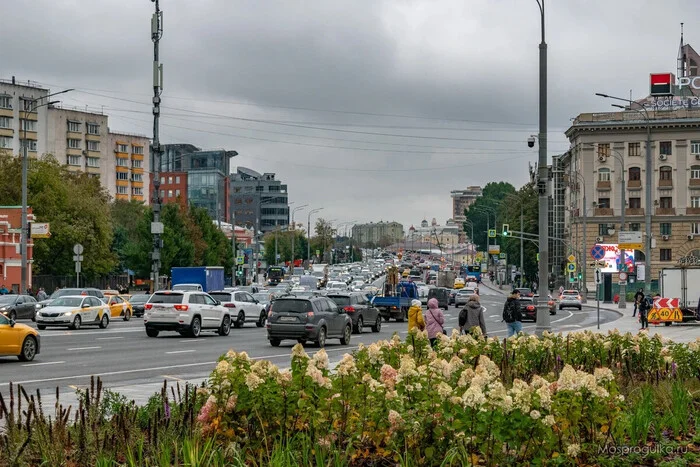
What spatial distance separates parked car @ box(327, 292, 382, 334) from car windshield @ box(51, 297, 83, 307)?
1077cm

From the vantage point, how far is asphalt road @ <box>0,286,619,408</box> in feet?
68.8

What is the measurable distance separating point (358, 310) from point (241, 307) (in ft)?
26.8

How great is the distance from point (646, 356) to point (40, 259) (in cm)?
8345

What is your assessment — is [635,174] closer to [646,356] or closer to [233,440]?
[646,356]

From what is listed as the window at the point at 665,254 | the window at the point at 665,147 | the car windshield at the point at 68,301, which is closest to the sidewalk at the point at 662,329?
the car windshield at the point at 68,301

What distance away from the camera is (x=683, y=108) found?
109188 millimetres

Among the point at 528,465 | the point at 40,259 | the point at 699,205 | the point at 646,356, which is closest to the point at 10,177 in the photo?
the point at 40,259

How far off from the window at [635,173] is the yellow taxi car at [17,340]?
93.9m

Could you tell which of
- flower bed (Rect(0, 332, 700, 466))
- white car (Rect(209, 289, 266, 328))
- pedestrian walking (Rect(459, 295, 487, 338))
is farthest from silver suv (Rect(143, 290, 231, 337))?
flower bed (Rect(0, 332, 700, 466))

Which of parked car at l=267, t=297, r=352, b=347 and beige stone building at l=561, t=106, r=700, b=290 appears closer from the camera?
parked car at l=267, t=297, r=352, b=347

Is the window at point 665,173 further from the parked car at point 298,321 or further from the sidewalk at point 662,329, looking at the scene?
the parked car at point 298,321

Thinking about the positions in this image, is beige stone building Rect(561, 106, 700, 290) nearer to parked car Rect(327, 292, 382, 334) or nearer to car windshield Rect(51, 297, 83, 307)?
parked car Rect(327, 292, 382, 334)

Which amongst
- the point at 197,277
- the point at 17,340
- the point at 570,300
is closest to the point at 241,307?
the point at 197,277

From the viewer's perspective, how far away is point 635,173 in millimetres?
112750
